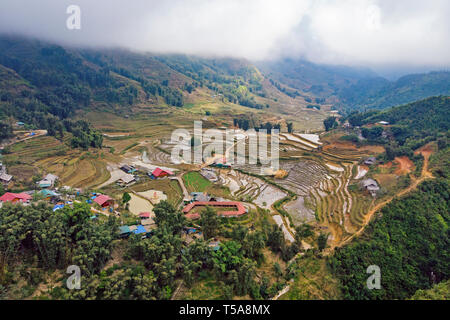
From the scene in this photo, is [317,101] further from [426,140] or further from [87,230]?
[87,230]

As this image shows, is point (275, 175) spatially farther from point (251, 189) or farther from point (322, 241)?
point (322, 241)

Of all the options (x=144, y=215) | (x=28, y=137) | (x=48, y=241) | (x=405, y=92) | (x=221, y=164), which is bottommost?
(x=144, y=215)

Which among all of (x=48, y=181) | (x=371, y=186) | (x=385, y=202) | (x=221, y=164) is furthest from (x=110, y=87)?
(x=385, y=202)

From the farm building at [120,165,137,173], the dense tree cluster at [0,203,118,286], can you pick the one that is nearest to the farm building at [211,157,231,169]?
the farm building at [120,165,137,173]

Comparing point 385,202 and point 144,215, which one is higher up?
point 385,202

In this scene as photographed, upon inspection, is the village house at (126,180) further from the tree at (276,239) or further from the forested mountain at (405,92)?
the forested mountain at (405,92)

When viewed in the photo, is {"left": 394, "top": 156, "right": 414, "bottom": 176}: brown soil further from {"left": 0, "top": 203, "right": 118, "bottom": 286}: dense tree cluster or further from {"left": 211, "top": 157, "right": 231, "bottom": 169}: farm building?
{"left": 0, "top": 203, "right": 118, "bottom": 286}: dense tree cluster
